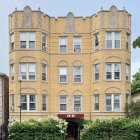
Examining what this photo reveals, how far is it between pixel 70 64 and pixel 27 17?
262 inches

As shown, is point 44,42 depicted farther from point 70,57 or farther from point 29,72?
point 29,72

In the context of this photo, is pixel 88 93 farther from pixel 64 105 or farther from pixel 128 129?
pixel 128 129

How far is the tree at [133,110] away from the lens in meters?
47.3

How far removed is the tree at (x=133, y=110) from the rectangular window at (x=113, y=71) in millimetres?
3083

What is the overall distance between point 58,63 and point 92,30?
497cm

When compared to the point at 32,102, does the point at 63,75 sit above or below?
above

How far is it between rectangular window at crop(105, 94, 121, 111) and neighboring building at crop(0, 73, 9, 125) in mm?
11469

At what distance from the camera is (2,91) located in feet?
173

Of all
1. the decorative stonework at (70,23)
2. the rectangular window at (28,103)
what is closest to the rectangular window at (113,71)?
the decorative stonework at (70,23)

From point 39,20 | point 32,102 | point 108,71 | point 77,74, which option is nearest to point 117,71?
point 108,71

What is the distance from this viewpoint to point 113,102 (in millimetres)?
48844

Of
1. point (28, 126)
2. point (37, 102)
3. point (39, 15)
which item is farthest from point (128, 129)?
point (39, 15)

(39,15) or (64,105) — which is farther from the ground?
(39,15)

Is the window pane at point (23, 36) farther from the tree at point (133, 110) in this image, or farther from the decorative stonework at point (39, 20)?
the tree at point (133, 110)
